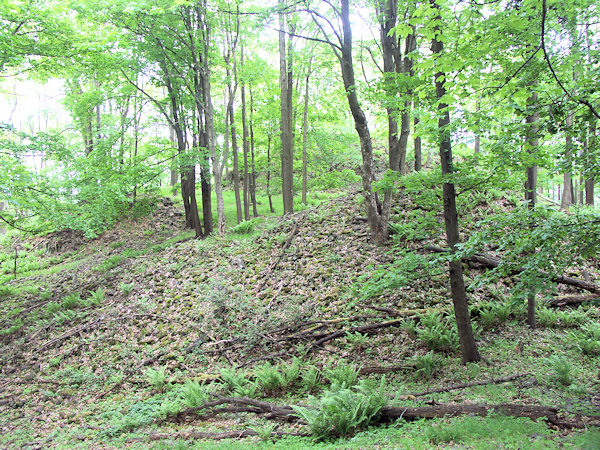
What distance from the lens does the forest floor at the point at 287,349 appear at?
4504 mm

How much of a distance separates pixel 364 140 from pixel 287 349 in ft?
17.7

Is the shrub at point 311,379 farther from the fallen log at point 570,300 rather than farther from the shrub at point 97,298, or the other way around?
the shrub at point 97,298

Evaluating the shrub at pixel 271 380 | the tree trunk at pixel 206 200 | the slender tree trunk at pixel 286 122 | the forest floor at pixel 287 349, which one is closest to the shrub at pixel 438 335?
the forest floor at pixel 287 349

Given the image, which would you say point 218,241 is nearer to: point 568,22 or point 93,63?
point 93,63

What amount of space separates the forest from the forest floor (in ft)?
0.16

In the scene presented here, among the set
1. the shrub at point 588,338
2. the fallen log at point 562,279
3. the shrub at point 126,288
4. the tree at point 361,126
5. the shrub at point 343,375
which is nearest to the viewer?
the shrub at point 588,338

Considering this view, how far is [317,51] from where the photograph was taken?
54.8ft

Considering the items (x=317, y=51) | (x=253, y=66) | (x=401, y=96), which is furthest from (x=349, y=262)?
(x=317, y=51)

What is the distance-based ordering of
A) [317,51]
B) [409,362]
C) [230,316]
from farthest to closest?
→ [317,51]
[230,316]
[409,362]

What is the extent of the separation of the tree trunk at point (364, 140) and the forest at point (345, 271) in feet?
0.20

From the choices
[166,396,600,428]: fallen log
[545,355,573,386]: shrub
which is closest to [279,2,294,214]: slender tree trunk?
[166,396,600,428]: fallen log

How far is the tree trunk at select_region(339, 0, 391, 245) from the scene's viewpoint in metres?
8.06

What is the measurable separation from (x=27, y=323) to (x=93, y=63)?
26.9 ft

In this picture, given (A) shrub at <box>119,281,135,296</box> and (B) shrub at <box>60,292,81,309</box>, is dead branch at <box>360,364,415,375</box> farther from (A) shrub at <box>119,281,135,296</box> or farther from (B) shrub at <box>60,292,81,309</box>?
(B) shrub at <box>60,292,81,309</box>
